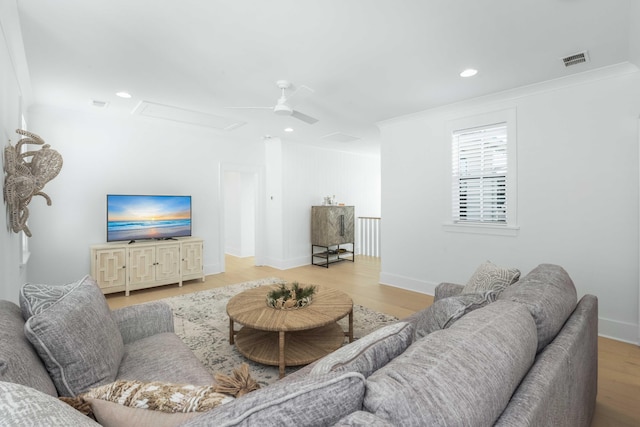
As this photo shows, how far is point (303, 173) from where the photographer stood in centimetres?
652

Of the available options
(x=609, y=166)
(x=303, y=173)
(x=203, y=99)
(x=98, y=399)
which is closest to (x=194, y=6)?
(x=203, y=99)

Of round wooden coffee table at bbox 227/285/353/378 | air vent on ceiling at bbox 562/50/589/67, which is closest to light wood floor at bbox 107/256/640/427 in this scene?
round wooden coffee table at bbox 227/285/353/378

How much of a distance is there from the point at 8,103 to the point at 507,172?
4758 mm

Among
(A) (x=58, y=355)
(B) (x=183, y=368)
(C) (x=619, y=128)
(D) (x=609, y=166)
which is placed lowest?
(B) (x=183, y=368)

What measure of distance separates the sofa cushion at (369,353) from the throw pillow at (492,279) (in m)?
1.08

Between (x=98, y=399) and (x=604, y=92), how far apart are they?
430cm

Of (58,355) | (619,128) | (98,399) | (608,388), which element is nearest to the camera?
(98,399)

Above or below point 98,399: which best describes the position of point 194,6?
above

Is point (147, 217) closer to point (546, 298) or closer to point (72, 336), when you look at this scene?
point (72, 336)

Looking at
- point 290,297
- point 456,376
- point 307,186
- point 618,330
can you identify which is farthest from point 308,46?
point 307,186

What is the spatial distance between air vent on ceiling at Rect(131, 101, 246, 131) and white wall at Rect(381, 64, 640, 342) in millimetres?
2846

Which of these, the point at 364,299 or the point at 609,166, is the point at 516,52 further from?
the point at 364,299

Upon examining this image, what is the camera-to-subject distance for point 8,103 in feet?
8.11

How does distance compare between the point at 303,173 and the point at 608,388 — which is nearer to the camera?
the point at 608,388
